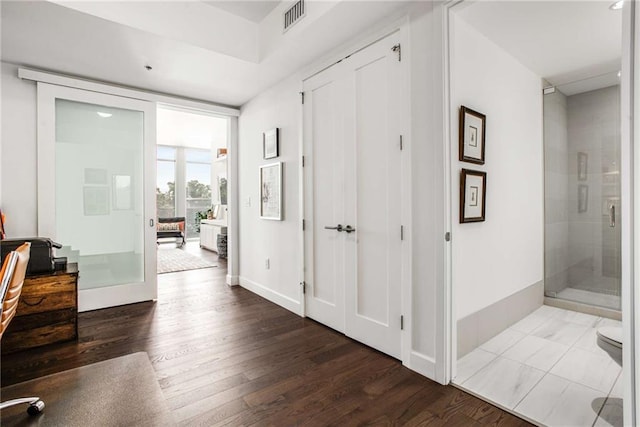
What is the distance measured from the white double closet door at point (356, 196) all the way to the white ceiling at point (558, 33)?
2.48ft

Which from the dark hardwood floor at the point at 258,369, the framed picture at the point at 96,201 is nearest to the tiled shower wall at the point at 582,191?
the dark hardwood floor at the point at 258,369

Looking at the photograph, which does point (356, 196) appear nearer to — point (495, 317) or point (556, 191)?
point (495, 317)

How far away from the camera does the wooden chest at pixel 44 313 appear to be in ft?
8.22

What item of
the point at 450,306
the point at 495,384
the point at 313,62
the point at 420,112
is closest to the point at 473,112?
the point at 420,112

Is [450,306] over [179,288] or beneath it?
over

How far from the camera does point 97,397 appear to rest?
5.98 ft

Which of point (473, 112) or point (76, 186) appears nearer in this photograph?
point (473, 112)

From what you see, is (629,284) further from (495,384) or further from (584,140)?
(584,140)

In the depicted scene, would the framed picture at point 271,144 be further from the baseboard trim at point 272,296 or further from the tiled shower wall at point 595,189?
the tiled shower wall at point 595,189

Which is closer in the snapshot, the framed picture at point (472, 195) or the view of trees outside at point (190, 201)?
the framed picture at point (472, 195)

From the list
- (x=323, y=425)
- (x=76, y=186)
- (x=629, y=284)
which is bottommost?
(x=323, y=425)

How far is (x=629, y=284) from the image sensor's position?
4.36ft

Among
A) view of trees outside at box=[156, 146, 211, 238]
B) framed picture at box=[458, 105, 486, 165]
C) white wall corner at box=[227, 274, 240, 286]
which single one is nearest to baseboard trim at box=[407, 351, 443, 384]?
framed picture at box=[458, 105, 486, 165]

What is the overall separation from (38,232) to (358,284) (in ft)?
10.8
